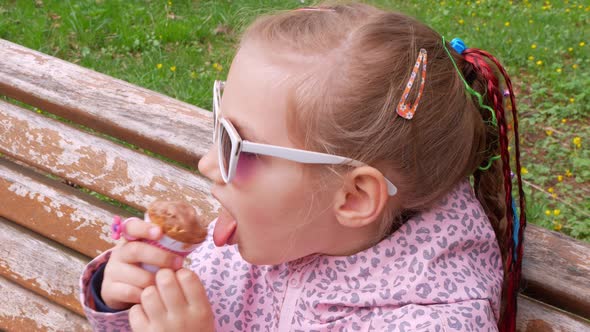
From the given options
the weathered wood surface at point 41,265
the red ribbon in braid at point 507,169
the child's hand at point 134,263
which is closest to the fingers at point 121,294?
the child's hand at point 134,263

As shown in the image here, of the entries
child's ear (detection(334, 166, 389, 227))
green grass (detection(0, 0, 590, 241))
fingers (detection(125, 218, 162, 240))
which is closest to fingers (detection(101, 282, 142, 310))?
fingers (detection(125, 218, 162, 240))

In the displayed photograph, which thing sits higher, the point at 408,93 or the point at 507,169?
the point at 408,93

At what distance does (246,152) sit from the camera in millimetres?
1386

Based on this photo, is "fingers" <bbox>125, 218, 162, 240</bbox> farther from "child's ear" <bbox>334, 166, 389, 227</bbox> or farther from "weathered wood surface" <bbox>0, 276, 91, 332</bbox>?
"weathered wood surface" <bbox>0, 276, 91, 332</bbox>

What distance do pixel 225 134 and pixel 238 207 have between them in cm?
15

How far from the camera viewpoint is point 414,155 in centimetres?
137

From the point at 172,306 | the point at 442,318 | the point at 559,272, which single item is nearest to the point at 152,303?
the point at 172,306

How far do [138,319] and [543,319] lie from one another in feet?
2.84

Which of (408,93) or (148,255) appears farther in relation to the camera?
(148,255)

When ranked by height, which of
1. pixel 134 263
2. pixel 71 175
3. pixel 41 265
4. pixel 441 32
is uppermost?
pixel 134 263

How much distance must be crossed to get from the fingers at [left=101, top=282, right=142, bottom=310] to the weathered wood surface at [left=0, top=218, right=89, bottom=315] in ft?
1.86

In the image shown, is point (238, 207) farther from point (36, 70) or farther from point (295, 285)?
point (36, 70)

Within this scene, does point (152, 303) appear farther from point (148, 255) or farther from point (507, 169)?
point (507, 169)

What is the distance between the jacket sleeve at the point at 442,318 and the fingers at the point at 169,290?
409 mm
